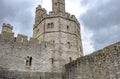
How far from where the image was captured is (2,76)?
14.9 m

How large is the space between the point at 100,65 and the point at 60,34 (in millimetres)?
6761

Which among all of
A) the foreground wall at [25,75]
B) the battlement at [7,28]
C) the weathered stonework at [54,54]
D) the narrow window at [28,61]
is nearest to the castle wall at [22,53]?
the weathered stonework at [54,54]

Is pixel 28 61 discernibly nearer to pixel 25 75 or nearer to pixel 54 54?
pixel 25 75

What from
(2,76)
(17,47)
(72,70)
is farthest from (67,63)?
(2,76)

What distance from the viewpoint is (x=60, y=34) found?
19.1 m

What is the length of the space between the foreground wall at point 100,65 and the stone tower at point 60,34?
211cm

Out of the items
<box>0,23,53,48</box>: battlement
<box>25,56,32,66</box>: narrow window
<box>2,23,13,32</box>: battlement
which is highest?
<box>2,23,13,32</box>: battlement

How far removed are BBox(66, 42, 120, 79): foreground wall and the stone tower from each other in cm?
211

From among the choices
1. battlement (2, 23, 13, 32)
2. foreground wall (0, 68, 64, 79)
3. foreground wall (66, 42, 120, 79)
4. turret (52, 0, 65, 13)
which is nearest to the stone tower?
turret (52, 0, 65, 13)

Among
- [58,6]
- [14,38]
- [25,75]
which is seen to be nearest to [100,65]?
[25,75]

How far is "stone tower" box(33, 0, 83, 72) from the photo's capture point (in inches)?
714

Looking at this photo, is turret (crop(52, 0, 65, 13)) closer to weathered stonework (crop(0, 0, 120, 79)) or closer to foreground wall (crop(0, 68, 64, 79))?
weathered stonework (crop(0, 0, 120, 79))

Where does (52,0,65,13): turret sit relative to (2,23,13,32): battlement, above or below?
above

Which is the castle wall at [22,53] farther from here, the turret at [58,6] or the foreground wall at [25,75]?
the turret at [58,6]
